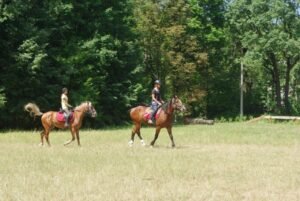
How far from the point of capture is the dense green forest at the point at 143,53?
34.7 meters

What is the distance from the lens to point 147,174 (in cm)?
1437

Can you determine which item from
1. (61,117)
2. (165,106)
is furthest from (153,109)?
(61,117)

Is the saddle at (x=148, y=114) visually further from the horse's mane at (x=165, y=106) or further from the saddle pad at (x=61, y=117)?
the saddle pad at (x=61, y=117)

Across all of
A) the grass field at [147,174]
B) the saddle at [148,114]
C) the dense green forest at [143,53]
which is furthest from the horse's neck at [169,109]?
the dense green forest at [143,53]

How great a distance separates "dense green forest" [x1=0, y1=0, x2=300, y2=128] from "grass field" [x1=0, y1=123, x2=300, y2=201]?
13.2 m

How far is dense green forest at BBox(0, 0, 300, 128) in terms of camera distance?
114 feet

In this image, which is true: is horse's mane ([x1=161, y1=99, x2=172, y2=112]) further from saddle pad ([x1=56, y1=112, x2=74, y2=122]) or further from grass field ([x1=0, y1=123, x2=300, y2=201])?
saddle pad ([x1=56, y1=112, x2=74, y2=122])

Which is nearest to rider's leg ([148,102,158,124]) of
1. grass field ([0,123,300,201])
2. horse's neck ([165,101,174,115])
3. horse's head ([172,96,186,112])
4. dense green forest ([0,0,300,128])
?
horse's neck ([165,101,174,115])

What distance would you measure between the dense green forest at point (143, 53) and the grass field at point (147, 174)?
13150mm

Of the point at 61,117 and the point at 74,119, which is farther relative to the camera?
the point at 61,117

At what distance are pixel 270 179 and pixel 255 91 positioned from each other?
54.2 meters

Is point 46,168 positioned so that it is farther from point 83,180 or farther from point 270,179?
point 270,179

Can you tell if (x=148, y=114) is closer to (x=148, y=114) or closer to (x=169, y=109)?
(x=148, y=114)

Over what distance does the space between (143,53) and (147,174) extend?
32485mm
